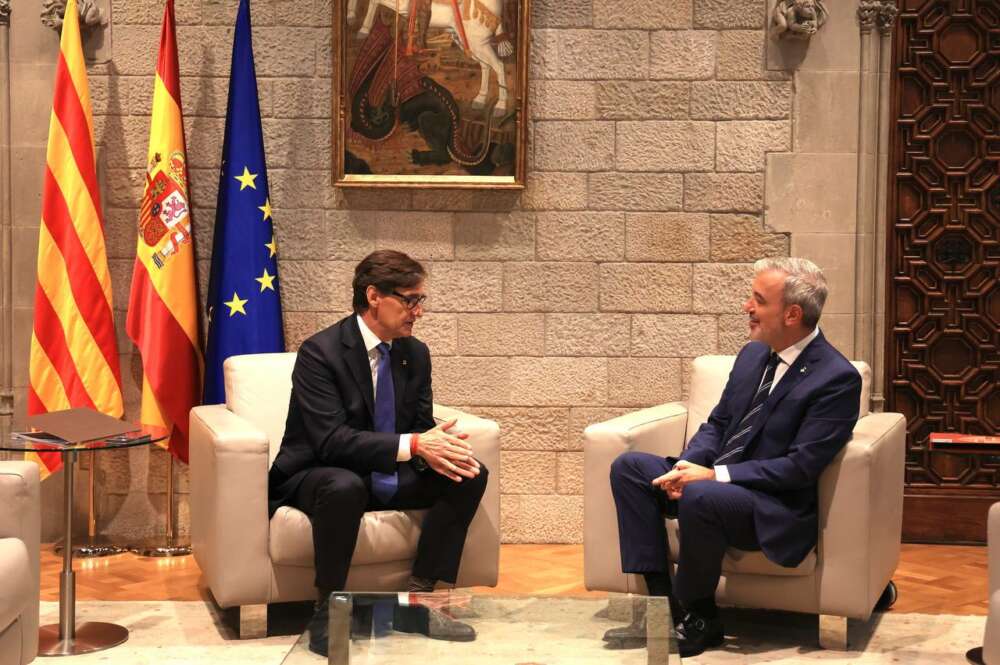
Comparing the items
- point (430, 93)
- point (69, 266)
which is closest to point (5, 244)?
point (69, 266)

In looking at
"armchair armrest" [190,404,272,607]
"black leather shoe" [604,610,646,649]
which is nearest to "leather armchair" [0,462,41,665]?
"armchair armrest" [190,404,272,607]

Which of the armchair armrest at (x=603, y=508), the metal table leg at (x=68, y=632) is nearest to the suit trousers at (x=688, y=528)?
the armchair armrest at (x=603, y=508)

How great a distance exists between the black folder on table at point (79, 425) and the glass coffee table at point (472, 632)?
116 cm

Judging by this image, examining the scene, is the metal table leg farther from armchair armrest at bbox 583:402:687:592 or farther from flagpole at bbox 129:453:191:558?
armchair armrest at bbox 583:402:687:592

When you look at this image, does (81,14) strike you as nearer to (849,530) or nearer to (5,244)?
(5,244)

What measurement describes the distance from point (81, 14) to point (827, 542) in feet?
11.5

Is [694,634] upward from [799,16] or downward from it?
downward

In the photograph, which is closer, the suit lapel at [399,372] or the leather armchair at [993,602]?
the leather armchair at [993,602]

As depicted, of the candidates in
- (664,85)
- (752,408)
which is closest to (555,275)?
(664,85)

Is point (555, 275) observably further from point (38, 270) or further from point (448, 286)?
point (38, 270)

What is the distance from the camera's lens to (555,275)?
5223 mm

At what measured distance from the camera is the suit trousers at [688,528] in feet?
12.0

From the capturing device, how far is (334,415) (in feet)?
12.8

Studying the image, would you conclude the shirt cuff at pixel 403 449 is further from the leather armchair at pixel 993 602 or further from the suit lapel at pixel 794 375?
the leather armchair at pixel 993 602
